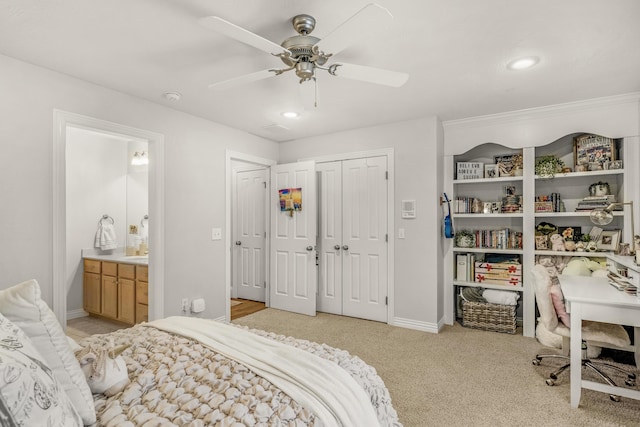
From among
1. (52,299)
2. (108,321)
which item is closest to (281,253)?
(108,321)

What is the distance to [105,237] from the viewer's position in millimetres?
4492

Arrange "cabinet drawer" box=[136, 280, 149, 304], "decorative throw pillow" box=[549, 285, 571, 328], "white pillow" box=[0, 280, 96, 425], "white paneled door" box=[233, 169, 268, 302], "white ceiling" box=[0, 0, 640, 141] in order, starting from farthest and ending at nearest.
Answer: "white paneled door" box=[233, 169, 268, 302]
"cabinet drawer" box=[136, 280, 149, 304]
"decorative throw pillow" box=[549, 285, 571, 328]
"white ceiling" box=[0, 0, 640, 141]
"white pillow" box=[0, 280, 96, 425]

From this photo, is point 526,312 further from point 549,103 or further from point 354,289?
point 549,103

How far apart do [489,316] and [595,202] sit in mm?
1600

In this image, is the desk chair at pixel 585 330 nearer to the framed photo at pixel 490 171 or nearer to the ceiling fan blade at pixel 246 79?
the framed photo at pixel 490 171

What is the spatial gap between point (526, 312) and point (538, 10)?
2.99 meters

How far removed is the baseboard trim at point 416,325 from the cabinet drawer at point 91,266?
3728 millimetres

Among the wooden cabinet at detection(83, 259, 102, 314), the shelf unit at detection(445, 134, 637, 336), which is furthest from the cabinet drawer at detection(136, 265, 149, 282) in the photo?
the shelf unit at detection(445, 134, 637, 336)

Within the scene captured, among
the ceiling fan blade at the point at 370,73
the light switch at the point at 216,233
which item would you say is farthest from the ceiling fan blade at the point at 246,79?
the light switch at the point at 216,233

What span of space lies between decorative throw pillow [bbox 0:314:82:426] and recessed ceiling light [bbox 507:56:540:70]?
9.99 ft

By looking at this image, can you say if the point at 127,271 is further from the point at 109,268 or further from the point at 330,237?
the point at 330,237

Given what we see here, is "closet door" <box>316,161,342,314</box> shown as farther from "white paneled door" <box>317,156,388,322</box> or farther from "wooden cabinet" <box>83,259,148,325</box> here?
"wooden cabinet" <box>83,259,148,325</box>

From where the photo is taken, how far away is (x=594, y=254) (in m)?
3.31

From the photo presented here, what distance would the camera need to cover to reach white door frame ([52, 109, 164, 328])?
249cm
